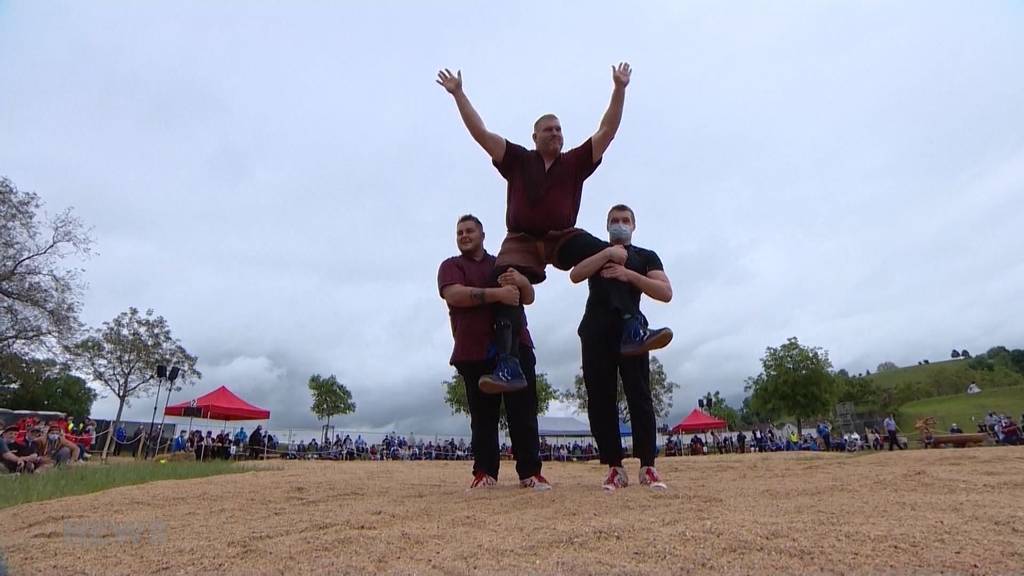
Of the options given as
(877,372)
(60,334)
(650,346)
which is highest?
(877,372)

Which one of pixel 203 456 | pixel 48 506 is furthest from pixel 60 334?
pixel 48 506

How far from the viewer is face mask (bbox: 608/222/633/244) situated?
3.97 metres

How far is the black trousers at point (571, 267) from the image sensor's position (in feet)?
12.2

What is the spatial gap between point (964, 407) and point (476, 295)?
54.7 metres

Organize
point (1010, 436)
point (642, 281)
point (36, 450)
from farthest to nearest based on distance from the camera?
point (1010, 436), point (36, 450), point (642, 281)

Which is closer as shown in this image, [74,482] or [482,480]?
[482,480]

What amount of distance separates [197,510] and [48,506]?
47.5 inches

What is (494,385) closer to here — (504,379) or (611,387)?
(504,379)

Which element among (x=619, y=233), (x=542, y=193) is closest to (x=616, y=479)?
(x=619, y=233)

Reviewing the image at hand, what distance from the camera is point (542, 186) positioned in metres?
3.93

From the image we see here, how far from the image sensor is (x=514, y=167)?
4.01 metres

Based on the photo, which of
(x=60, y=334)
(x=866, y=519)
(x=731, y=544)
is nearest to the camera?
(x=731, y=544)

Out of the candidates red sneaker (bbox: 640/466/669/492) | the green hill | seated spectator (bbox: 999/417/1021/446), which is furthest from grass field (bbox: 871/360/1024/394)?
red sneaker (bbox: 640/466/669/492)

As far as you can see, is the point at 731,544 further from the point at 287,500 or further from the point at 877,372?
the point at 877,372
